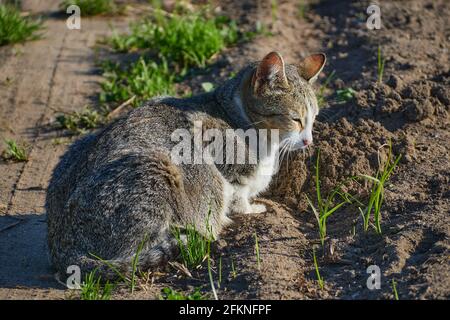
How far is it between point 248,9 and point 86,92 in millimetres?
2686

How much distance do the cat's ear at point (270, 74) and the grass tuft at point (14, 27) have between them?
4.23 m

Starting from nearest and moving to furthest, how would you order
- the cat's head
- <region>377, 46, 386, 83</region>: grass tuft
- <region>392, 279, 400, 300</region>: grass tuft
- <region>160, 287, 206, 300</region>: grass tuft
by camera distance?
<region>392, 279, 400, 300</region>: grass tuft, <region>160, 287, 206, 300</region>: grass tuft, the cat's head, <region>377, 46, 386, 83</region>: grass tuft

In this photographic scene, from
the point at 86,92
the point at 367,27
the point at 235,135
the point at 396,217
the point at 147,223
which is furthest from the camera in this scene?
the point at 367,27

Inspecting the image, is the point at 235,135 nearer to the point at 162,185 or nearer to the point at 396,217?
the point at 162,185

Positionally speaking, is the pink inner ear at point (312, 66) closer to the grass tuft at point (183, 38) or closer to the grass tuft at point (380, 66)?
the grass tuft at point (380, 66)

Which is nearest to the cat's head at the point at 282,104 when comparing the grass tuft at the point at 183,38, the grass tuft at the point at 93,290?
the grass tuft at the point at 93,290

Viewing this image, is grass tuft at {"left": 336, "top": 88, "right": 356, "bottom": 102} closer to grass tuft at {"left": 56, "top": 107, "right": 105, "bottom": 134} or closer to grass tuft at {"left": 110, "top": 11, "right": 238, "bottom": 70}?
grass tuft at {"left": 110, "top": 11, "right": 238, "bottom": 70}

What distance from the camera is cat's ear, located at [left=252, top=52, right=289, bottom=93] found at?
575 cm

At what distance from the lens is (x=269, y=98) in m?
5.96

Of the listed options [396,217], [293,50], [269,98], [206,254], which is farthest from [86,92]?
[396,217]

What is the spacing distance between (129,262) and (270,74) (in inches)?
73.0

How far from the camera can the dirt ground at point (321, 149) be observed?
5.05m

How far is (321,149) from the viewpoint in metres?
6.40

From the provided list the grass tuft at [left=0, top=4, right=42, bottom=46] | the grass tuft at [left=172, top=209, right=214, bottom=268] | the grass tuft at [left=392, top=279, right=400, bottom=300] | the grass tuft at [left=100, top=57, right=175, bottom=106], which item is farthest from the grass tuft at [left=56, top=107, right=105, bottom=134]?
the grass tuft at [left=392, top=279, right=400, bottom=300]
